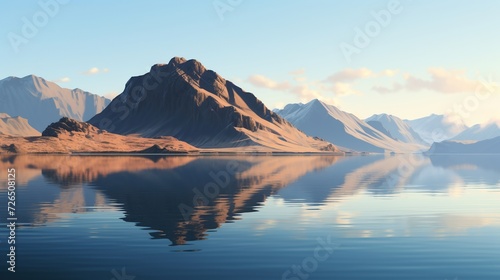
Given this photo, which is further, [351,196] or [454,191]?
[454,191]

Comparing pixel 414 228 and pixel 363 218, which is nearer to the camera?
pixel 414 228

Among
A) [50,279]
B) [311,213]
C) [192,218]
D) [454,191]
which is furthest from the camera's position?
[454,191]

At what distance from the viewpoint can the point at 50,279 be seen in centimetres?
2636

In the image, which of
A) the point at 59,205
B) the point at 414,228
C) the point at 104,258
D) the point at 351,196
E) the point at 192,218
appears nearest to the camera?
the point at 104,258

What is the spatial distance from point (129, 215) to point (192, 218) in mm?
6436

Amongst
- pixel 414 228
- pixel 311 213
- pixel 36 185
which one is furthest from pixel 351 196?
pixel 36 185

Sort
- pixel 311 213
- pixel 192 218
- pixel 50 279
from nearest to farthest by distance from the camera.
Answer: pixel 50 279 < pixel 192 218 < pixel 311 213

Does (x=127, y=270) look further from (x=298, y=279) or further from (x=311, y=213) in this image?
(x=311, y=213)

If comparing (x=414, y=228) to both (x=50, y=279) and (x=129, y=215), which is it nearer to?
(x=129, y=215)

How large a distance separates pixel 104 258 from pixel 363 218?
2573 cm

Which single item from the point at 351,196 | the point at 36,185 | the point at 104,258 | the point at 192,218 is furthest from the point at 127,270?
the point at 36,185

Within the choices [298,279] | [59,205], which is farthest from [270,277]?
[59,205]

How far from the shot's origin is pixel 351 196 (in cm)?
6969

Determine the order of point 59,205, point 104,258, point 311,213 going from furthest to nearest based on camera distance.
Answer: point 59,205
point 311,213
point 104,258
